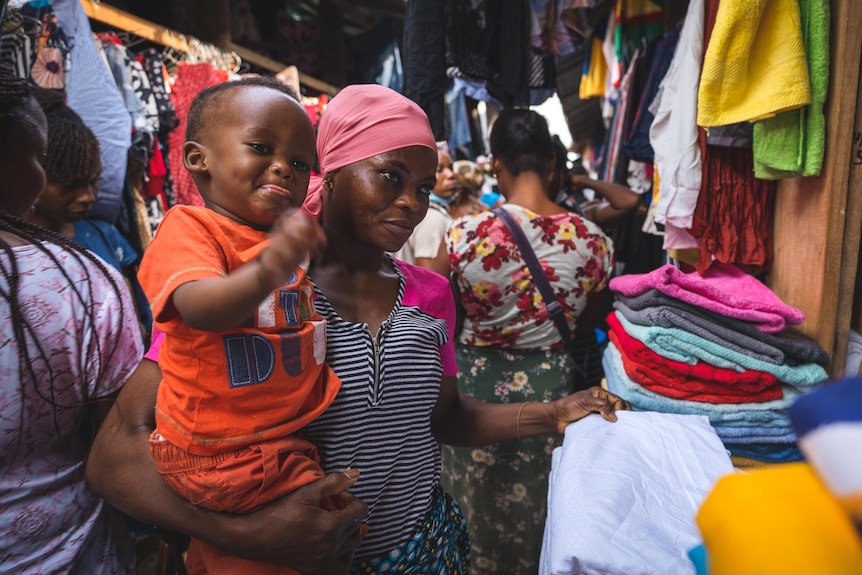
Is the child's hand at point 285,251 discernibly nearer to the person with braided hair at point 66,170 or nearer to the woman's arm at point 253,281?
the woman's arm at point 253,281

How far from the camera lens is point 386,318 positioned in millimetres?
1215

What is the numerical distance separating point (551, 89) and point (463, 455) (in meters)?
2.50

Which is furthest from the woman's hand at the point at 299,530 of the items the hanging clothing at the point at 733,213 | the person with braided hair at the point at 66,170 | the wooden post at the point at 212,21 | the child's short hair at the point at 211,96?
the wooden post at the point at 212,21

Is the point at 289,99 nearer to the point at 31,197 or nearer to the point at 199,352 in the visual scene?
the point at 199,352

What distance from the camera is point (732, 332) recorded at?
1.31 m

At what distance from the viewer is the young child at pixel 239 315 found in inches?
30.0

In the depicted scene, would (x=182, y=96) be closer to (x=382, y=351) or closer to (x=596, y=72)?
(x=382, y=351)

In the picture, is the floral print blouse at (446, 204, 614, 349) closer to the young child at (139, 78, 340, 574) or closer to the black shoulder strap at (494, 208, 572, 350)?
the black shoulder strap at (494, 208, 572, 350)

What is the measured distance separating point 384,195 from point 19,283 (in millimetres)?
778

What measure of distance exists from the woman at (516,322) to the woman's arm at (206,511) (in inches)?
55.4

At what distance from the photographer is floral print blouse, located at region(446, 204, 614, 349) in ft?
7.29

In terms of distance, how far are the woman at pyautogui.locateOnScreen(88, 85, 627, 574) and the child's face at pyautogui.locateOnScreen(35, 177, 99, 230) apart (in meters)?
1.68

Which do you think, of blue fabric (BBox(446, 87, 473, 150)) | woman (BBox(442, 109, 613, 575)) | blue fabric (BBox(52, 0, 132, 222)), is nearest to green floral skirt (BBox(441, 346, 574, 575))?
woman (BBox(442, 109, 613, 575))

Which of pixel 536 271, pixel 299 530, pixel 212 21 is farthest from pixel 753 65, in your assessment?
pixel 212 21
